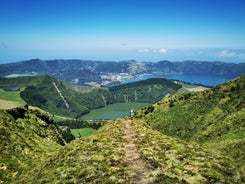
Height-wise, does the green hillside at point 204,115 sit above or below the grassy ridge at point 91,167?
below

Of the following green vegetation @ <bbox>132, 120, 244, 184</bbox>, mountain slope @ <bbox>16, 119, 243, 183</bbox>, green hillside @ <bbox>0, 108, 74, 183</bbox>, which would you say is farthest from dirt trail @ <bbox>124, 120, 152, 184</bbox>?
green hillside @ <bbox>0, 108, 74, 183</bbox>

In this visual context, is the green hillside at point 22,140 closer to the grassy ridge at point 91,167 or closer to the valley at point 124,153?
the valley at point 124,153

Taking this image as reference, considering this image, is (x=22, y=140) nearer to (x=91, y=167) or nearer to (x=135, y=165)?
(x=91, y=167)

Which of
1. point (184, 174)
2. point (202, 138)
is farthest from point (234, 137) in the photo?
point (184, 174)

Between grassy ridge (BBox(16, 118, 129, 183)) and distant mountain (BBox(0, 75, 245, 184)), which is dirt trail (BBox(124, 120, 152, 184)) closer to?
distant mountain (BBox(0, 75, 245, 184))

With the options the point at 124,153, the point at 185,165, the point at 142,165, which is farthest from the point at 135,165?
the point at 185,165

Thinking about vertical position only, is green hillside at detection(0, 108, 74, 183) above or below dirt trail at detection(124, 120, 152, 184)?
below

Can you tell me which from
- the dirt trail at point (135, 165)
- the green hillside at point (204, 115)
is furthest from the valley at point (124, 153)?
the green hillside at point (204, 115)
